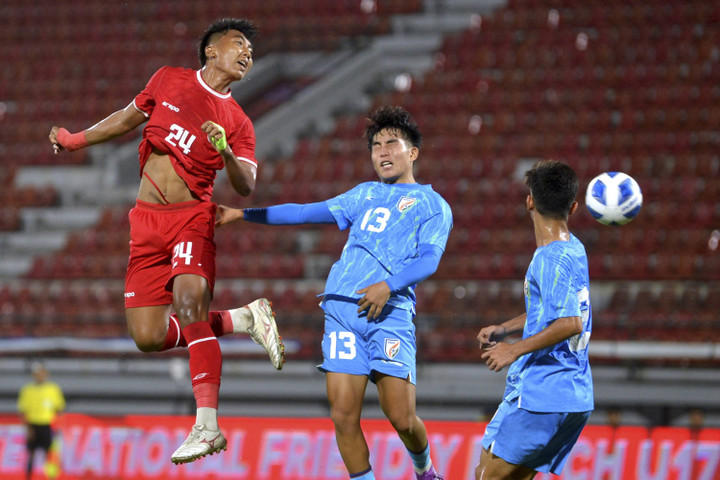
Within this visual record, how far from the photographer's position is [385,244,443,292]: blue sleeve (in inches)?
185

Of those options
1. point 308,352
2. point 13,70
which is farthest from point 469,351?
point 13,70

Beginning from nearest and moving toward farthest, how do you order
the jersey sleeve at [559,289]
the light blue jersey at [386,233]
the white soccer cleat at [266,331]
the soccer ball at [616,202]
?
1. the jersey sleeve at [559,289]
2. the light blue jersey at [386,233]
3. the white soccer cleat at [266,331]
4. the soccer ball at [616,202]

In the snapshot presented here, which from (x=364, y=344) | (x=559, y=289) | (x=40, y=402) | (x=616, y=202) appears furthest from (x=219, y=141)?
(x=40, y=402)

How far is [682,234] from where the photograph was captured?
1238 centimetres

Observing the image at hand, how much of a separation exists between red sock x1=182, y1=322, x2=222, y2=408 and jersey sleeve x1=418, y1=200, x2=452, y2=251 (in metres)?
1.25

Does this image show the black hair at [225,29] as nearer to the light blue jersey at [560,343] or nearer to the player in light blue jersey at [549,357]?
the player in light blue jersey at [549,357]

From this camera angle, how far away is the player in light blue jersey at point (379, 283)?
479 centimetres

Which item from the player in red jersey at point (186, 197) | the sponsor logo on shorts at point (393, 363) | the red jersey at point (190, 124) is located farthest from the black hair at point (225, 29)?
the sponsor logo on shorts at point (393, 363)

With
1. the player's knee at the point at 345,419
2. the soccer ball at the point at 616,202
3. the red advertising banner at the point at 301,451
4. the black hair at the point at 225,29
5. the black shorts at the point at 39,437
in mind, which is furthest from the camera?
the black shorts at the point at 39,437

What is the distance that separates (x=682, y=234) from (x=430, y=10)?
822cm

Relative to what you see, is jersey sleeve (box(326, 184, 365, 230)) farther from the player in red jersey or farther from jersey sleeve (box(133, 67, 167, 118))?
jersey sleeve (box(133, 67, 167, 118))

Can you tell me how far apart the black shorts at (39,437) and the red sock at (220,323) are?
6.23 meters

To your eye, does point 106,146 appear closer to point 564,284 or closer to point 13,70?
point 13,70

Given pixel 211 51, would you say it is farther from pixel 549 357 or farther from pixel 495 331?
pixel 549 357
